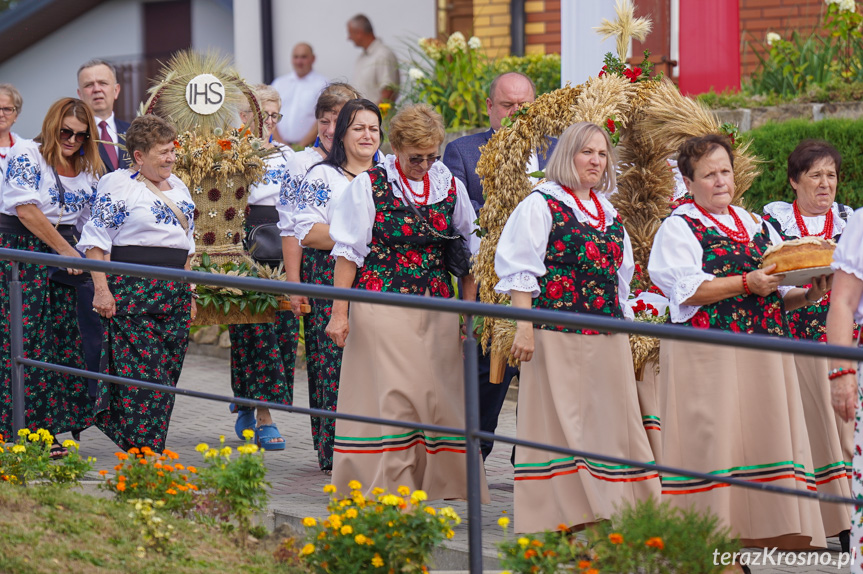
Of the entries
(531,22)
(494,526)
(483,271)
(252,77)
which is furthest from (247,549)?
(252,77)

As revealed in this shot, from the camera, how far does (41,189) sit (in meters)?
6.76

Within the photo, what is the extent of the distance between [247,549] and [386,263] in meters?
1.58

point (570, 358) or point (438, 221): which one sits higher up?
point (438, 221)

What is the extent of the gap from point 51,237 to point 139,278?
29.8 inches

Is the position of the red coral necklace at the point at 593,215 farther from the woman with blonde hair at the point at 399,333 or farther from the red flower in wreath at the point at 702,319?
the woman with blonde hair at the point at 399,333

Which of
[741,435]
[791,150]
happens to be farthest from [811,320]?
[791,150]

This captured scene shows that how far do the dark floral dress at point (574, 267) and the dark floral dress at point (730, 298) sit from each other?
36 centimetres

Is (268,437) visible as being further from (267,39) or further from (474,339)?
(267,39)

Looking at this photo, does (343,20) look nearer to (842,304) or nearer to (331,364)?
(331,364)

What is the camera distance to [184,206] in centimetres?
643

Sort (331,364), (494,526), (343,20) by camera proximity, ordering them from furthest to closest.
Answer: (343,20)
(331,364)
(494,526)

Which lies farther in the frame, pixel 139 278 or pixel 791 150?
pixel 791 150

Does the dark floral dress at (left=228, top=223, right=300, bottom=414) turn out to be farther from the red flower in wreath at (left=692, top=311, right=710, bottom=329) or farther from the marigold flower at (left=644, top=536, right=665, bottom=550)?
the marigold flower at (left=644, top=536, right=665, bottom=550)

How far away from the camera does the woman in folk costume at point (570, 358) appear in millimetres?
4887
